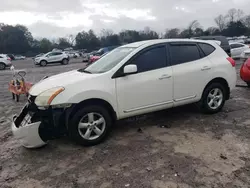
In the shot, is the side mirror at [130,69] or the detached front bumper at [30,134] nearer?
the detached front bumper at [30,134]

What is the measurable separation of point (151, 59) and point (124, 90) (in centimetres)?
90

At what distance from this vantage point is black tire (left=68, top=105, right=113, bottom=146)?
160 inches

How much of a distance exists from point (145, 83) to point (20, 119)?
91.2 inches

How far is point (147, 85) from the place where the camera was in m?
4.64

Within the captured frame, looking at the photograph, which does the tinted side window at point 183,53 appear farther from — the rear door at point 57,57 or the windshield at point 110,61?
the rear door at point 57,57

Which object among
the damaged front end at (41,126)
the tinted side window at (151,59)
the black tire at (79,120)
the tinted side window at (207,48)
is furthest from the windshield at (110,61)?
the tinted side window at (207,48)

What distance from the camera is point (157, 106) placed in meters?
4.85

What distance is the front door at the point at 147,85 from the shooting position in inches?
176

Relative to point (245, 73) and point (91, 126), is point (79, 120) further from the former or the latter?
point (245, 73)

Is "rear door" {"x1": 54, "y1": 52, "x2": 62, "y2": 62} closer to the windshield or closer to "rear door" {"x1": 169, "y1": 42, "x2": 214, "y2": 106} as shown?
the windshield

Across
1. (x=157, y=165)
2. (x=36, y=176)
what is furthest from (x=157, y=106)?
(x=36, y=176)

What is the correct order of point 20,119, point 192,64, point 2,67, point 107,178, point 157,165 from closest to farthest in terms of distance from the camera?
point 107,178
point 157,165
point 20,119
point 192,64
point 2,67

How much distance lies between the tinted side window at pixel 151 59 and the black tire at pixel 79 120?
107 centimetres

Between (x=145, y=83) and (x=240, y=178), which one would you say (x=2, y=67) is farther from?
(x=240, y=178)
